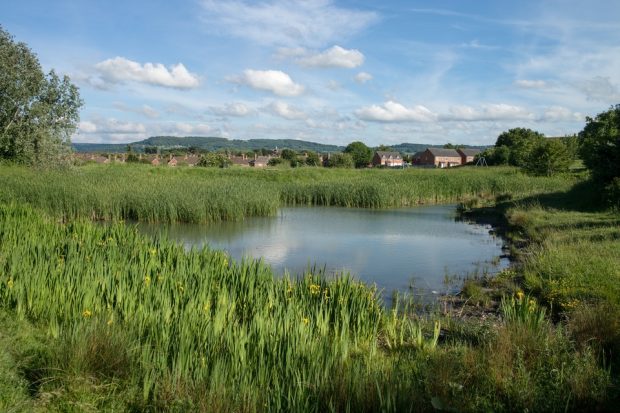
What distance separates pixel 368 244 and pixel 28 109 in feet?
57.6

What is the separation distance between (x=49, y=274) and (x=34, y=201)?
1376 cm

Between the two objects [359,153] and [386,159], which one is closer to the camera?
[359,153]

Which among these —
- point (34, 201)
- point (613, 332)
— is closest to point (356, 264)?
point (613, 332)

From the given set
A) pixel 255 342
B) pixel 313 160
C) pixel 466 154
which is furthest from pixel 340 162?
pixel 255 342

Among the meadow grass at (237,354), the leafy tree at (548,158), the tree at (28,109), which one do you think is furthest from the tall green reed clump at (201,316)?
the leafy tree at (548,158)

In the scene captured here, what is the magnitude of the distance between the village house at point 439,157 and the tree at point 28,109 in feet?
250

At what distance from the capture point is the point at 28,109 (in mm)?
25203

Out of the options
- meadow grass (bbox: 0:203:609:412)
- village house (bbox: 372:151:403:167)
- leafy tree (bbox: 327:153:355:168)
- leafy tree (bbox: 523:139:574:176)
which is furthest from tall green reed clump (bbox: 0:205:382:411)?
village house (bbox: 372:151:403:167)

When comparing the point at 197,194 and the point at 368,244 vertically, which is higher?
the point at 197,194

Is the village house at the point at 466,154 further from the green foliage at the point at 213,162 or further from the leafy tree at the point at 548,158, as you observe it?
the leafy tree at the point at 548,158

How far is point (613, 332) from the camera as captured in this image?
600 cm

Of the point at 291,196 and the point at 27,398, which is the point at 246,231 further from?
the point at 27,398

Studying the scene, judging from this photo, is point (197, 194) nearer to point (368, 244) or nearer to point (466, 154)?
point (368, 244)

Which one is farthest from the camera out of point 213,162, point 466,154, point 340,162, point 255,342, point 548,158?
point 466,154
